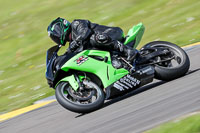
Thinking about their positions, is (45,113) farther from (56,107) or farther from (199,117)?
(199,117)

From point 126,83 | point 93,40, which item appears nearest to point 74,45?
point 93,40

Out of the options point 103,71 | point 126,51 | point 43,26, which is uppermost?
point 126,51

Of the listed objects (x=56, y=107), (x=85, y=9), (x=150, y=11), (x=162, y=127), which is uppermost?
(x=162, y=127)

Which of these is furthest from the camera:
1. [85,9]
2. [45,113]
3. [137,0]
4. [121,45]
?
[85,9]

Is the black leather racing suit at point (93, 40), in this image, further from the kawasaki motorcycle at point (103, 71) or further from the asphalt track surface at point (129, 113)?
the asphalt track surface at point (129, 113)

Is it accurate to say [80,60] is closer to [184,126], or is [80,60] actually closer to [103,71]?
[103,71]

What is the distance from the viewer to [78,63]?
5.95 m

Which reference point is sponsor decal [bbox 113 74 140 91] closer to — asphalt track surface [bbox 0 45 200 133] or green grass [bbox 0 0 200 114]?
asphalt track surface [bbox 0 45 200 133]

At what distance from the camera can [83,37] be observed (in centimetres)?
612

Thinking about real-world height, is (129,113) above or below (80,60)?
below

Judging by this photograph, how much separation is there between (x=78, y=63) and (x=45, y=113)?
1349mm

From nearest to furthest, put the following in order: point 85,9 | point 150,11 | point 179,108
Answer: point 179,108, point 150,11, point 85,9

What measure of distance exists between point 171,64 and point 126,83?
3.23ft

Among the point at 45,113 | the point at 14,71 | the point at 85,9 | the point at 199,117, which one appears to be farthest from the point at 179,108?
the point at 85,9
